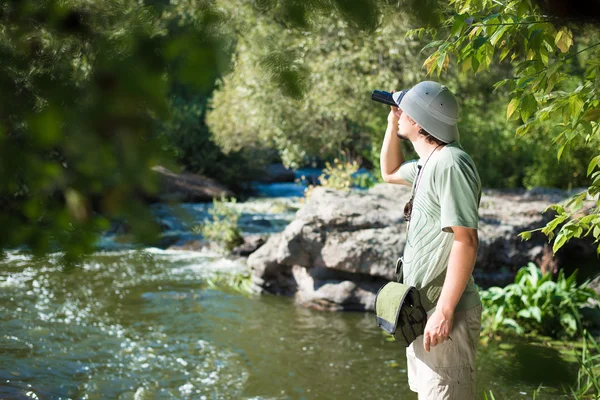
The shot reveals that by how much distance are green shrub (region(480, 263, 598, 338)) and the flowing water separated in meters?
0.38

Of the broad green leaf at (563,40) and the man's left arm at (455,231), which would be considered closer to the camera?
the man's left arm at (455,231)

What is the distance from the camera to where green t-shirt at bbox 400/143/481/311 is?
9.36ft

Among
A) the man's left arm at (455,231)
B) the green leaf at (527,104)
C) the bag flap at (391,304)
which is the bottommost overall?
the bag flap at (391,304)

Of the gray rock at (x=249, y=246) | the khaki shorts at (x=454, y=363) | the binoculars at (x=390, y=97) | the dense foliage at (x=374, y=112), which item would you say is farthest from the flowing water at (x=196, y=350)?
the dense foliage at (x=374, y=112)

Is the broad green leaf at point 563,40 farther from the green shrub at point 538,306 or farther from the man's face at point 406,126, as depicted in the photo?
the green shrub at point 538,306

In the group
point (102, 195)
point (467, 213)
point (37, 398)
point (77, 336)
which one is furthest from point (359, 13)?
point (77, 336)

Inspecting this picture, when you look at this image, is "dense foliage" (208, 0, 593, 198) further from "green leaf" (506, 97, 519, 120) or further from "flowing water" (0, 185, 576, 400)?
"green leaf" (506, 97, 519, 120)

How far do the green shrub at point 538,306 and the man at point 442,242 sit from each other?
4.11 metres

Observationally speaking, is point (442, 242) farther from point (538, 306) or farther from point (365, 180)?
point (365, 180)

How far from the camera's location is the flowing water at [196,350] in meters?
5.62

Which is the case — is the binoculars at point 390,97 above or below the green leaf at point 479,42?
below

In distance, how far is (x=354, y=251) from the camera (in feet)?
26.2

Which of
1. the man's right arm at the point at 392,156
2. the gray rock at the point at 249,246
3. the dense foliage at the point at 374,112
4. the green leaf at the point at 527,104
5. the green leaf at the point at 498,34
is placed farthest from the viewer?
the dense foliage at the point at 374,112

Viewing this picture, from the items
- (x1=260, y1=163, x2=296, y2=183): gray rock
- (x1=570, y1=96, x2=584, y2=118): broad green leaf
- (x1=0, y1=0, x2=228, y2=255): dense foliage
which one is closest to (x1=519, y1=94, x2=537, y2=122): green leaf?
(x1=570, y1=96, x2=584, y2=118): broad green leaf
